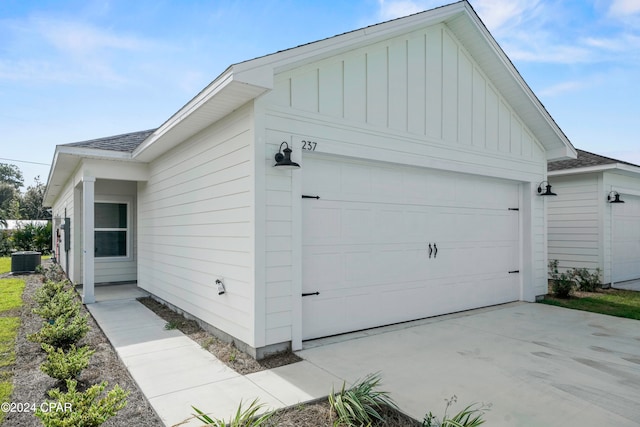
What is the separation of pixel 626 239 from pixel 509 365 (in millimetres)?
9188

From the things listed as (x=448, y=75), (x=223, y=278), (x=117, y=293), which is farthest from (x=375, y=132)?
(x=117, y=293)

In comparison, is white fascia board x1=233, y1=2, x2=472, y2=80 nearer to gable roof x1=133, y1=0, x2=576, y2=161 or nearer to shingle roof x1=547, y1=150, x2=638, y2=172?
gable roof x1=133, y1=0, x2=576, y2=161

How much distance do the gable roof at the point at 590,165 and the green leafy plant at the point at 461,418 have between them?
8.58m

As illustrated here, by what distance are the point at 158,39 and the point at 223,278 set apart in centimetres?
610

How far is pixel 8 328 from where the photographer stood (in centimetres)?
533

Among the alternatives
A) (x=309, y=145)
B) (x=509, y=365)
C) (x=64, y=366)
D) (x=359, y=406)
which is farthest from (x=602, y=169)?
(x=64, y=366)

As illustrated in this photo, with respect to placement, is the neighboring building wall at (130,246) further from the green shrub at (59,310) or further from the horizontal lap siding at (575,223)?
the horizontal lap siding at (575,223)

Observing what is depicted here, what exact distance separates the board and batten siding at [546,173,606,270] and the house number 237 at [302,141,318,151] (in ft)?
27.0

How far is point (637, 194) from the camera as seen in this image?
1058 centimetres

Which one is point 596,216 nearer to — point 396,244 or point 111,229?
point 396,244

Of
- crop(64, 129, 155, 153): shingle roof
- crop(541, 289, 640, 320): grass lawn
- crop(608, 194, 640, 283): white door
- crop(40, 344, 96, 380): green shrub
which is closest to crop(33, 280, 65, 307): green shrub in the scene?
crop(64, 129, 155, 153): shingle roof

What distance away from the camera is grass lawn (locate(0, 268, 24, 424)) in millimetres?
3422

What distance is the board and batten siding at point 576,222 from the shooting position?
954cm

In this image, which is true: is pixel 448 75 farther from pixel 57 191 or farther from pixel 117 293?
pixel 57 191
